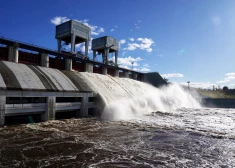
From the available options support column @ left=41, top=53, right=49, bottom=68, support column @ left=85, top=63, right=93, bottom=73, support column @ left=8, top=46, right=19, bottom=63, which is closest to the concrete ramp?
support column @ left=8, top=46, right=19, bottom=63

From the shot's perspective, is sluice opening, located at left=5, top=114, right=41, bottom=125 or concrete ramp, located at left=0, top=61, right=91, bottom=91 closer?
concrete ramp, located at left=0, top=61, right=91, bottom=91

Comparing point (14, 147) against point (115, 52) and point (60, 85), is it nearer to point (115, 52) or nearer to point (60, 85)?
point (60, 85)

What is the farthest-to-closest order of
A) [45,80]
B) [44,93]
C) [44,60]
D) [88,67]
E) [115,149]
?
[88,67] → [44,60] → [45,80] → [44,93] → [115,149]

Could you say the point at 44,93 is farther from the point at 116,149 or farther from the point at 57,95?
the point at 116,149

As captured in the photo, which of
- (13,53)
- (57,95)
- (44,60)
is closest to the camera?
(57,95)

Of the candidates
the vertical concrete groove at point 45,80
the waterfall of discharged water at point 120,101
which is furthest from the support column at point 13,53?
the waterfall of discharged water at point 120,101

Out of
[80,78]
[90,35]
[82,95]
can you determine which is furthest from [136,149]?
[90,35]

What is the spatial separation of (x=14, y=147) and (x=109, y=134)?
6.27m

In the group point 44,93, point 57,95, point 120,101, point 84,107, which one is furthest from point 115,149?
point 120,101

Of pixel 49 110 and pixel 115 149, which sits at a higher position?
pixel 49 110

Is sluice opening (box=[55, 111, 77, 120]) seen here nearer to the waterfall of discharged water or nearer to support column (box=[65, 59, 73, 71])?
the waterfall of discharged water

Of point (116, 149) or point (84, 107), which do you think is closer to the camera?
point (116, 149)

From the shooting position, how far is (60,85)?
21.8 meters

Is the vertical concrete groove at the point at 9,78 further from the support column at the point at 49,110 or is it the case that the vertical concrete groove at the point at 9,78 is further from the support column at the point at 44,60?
the support column at the point at 44,60
